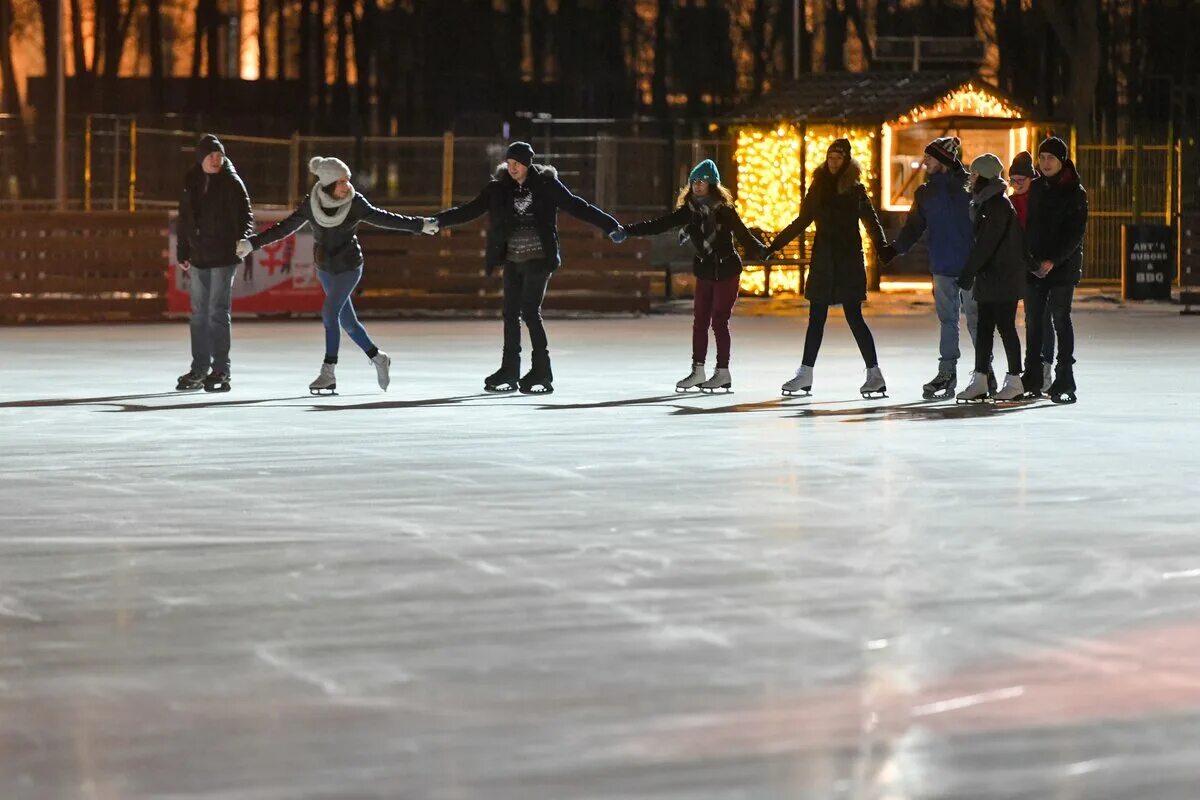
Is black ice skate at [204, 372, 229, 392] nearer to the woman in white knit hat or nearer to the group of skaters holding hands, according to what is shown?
the group of skaters holding hands

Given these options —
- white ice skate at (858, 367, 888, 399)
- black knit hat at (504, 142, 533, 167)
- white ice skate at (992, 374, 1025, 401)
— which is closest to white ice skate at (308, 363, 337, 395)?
black knit hat at (504, 142, 533, 167)

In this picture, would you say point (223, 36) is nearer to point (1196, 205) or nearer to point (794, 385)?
point (1196, 205)

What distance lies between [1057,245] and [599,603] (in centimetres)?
869

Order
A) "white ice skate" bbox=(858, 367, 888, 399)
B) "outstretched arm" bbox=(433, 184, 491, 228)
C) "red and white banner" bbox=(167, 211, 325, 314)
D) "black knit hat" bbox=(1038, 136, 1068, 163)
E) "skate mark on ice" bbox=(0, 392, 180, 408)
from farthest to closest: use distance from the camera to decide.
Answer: "red and white banner" bbox=(167, 211, 325, 314) < "outstretched arm" bbox=(433, 184, 491, 228) < "white ice skate" bbox=(858, 367, 888, 399) < "black knit hat" bbox=(1038, 136, 1068, 163) < "skate mark on ice" bbox=(0, 392, 180, 408)

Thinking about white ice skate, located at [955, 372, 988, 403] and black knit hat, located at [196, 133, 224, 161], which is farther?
Answer: black knit hat, located at [196, 133, 224, 161]

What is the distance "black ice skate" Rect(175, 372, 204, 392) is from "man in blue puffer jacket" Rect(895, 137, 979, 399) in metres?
4.88

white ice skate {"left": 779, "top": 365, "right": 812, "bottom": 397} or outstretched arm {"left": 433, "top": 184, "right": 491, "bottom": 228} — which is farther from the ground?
outstretched arm {"left": 433, "top": 184, "right": 491, "bottom": 228}

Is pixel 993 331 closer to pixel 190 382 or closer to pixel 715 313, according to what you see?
pixel 715 313

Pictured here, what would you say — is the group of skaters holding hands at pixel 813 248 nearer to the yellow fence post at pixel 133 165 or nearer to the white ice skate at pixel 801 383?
the white ice skate at pixel 801 383

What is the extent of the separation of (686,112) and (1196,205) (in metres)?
16.4

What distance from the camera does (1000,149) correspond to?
124ft

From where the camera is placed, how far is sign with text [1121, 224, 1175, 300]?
32000mm

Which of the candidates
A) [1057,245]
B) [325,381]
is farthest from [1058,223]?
[325,381]

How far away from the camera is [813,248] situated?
53.1 feet
